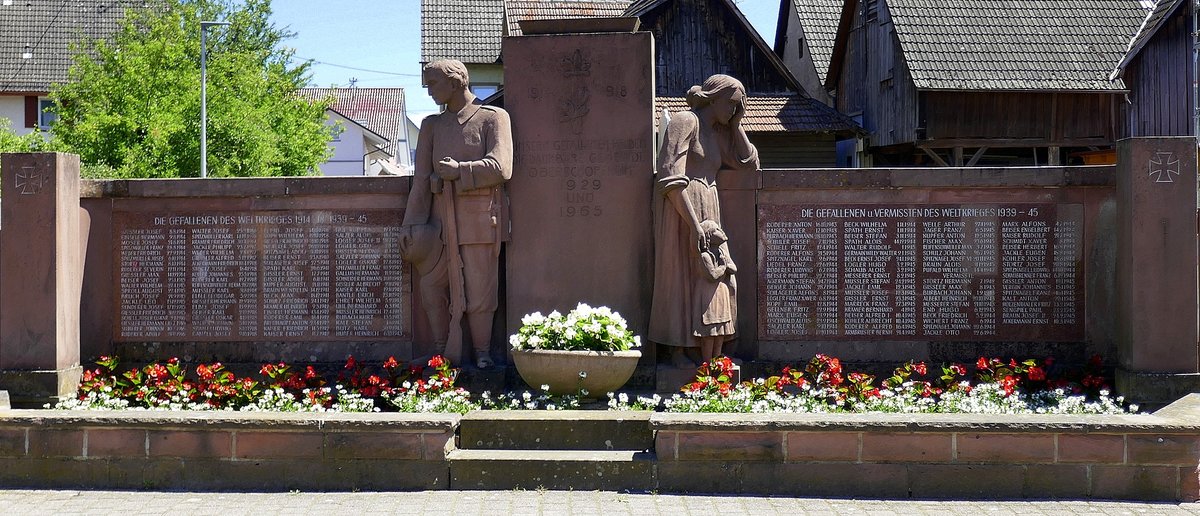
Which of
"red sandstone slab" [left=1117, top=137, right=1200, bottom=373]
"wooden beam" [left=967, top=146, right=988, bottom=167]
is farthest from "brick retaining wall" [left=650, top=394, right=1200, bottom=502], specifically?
"wooden beam" [left=967, top=146, right=988, bottom=167]

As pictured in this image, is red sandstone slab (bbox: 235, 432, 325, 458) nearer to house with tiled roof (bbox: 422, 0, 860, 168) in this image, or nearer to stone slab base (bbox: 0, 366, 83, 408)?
stone slab base (bbox: 0, 366, 83, 408)

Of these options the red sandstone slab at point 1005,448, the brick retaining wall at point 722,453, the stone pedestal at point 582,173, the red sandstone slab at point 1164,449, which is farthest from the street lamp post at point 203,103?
the red sandstone slab at point 1164,449

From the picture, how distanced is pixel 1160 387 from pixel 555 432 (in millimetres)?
4304

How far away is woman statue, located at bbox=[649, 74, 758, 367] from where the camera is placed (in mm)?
8977

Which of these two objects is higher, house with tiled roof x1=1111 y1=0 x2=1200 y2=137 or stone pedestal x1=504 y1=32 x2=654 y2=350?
house with tiled roof x1=1111 y1=0 x2=1200 y2=137

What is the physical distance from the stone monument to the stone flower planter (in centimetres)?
108

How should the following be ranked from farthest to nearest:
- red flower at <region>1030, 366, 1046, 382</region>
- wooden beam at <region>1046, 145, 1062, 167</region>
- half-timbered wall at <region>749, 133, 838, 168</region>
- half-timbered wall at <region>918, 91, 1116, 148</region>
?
1. half-timbered wall at <region>749, 133, 838, 168</region>
2. wooden beam at <region>1046, 145, 1062, 167</region>
3. half-timbered wall at <region>918, 91, 1116, 148</region>
4. red flower at <region>1030, 366, 1046, 382</region>

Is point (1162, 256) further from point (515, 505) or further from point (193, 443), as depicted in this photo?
point (193, 443)

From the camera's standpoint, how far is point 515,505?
715cm

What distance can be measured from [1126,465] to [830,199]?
10.4ft

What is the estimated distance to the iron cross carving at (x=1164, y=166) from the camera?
8.67 meters

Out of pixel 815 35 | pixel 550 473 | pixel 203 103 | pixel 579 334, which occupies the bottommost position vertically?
pixel 550 473

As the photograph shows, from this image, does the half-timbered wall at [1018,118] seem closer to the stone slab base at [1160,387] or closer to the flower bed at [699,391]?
the flower bed at [699,391]

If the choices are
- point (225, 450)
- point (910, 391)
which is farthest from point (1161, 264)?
point (225, 450)
